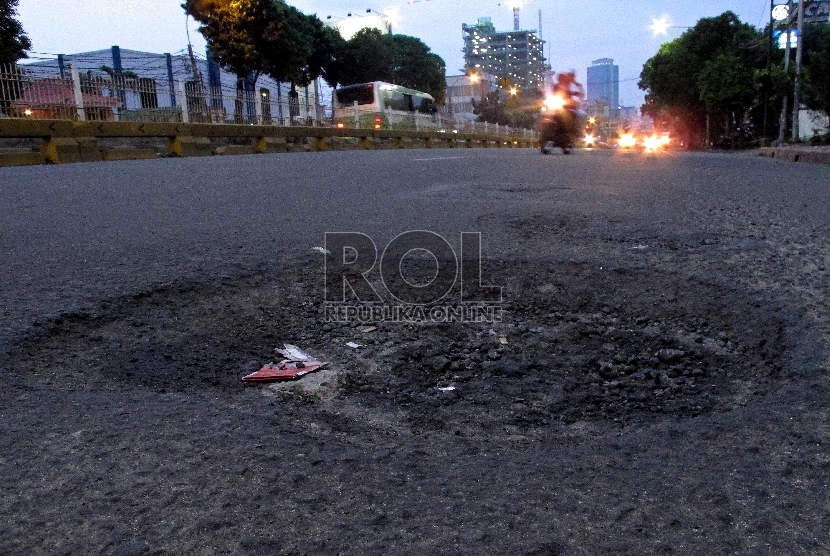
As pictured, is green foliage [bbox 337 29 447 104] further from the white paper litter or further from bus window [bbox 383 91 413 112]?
the white paper litter

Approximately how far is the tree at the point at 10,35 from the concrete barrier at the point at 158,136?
1244cm

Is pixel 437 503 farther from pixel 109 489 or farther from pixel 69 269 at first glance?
pixel 69 269

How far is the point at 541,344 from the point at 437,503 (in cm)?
119

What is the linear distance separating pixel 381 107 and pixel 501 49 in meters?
160

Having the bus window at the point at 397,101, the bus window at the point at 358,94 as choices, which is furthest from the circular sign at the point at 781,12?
the bus window at the point at 358,94

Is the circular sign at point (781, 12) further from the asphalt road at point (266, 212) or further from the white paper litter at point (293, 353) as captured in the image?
the white paper litter at point (293, 353)

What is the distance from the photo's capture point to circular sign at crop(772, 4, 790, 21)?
32.0 m

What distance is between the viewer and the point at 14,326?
84.1 inches

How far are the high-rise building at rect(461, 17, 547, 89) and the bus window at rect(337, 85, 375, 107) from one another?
15087 cm

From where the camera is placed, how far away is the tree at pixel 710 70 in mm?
33688

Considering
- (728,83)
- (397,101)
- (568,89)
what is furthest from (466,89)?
(568,89)

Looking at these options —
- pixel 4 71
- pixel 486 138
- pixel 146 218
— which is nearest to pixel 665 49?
pixel 486 138

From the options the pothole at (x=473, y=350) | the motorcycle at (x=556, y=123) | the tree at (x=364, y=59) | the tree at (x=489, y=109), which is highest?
the tree at (x=364, y=59)

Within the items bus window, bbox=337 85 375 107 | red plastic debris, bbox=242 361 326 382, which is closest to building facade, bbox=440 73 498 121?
bus window, bbox=337 85 375 107
